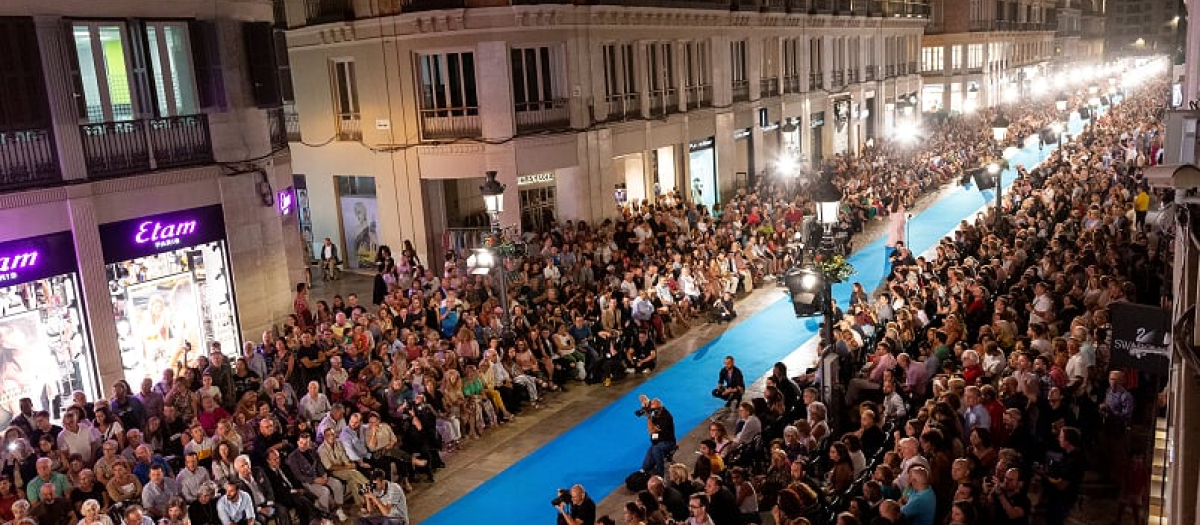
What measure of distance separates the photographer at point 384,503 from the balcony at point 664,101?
21792 millimetres

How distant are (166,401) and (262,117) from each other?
7386 mm

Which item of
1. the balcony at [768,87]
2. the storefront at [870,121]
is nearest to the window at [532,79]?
the balcony at [768,87]

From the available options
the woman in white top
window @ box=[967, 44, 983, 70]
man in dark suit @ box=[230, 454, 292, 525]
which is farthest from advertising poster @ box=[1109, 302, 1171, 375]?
window @ box=[967, 44, 983, 70]

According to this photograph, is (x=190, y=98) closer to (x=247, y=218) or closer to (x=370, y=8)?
(x=247, y=218)

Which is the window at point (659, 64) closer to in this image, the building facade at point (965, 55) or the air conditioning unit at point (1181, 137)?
the air conditioning unit at point (1181, 137)

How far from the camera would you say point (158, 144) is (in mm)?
17531

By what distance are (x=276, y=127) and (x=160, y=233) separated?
3987 millimetres

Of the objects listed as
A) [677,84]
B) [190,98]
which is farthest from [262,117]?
[677,84]

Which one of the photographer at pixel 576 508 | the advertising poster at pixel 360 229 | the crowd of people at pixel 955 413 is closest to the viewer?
the crowd of people at pixel 955 413

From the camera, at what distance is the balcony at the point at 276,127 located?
2022 centimetres

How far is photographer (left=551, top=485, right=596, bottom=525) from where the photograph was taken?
37.8 feet

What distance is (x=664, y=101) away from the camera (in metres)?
33.2

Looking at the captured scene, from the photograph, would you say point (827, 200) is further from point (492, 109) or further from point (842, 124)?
point (842, 124)

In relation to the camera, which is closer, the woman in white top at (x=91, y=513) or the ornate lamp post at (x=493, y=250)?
the woman in white top at (x=91, y=513)
